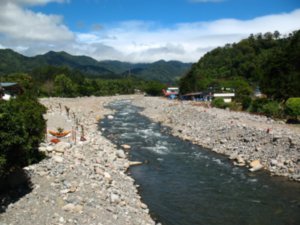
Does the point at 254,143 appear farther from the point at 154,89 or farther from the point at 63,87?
the point at 154,89

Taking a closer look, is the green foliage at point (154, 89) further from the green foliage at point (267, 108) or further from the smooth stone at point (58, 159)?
the smooth stone at point (58, 159)

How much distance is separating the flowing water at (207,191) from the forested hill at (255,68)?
24.5 m

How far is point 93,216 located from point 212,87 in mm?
88509

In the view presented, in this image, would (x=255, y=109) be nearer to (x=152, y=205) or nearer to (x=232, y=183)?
(x=232, y=183)

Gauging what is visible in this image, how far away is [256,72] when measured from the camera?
326ft

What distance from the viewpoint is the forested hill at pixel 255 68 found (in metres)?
47.3

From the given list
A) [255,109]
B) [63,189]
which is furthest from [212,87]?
[63,189]

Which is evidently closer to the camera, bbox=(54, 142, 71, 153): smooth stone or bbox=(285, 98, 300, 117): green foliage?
bbox=(54, 142, 71, 153): smooth stone

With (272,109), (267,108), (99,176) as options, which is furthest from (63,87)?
(99,176)

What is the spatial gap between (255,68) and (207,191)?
307ft

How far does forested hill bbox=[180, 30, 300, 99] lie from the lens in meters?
47.3

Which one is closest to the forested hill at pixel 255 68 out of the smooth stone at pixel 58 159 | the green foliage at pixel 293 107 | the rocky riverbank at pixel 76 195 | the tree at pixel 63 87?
the green foliage at pixel 293 107

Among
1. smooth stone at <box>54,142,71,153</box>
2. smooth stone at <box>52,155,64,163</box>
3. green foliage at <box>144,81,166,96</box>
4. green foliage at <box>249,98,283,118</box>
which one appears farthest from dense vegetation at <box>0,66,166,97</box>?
smooth stone at <box>52,155,64,163</box>

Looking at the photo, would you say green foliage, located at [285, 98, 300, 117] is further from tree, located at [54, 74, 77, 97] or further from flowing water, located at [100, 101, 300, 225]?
tree, located at [54, 74, 77, 97]
